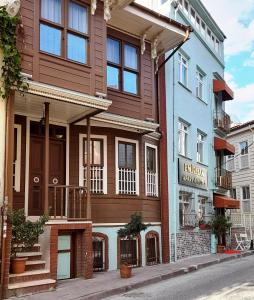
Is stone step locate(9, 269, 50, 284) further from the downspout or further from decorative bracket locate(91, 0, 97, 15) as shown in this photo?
decorative bracket locate(91, 0, 97, 15)

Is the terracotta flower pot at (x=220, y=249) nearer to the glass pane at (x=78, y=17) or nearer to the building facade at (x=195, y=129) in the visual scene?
the building facade at (x=195, y=129)

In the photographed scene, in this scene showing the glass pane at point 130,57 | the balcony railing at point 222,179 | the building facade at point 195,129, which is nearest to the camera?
the glass pane at point 130,57

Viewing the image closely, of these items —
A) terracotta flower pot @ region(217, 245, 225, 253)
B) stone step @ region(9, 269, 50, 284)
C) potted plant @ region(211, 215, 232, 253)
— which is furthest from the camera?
terracotta flower pot @ region(217, 245, 225, 253)

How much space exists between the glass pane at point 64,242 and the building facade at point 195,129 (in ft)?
17.6

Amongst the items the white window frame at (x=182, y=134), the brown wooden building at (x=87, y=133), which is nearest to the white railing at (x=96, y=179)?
the brown wooden building at (x=87, y=133)

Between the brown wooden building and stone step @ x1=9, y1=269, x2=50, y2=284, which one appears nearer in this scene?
stone step @ x1=9, y1=269, x2=50, y2=284

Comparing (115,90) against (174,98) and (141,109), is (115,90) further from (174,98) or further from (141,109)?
(174,98)

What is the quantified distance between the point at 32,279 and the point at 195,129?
41.7 ft

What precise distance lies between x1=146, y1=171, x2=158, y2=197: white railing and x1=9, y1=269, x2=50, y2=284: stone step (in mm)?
6407

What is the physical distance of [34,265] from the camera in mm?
11938

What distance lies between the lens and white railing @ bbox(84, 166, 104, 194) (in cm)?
1577

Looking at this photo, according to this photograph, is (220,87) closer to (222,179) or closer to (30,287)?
(222,179)

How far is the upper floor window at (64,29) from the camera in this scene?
1306 cm

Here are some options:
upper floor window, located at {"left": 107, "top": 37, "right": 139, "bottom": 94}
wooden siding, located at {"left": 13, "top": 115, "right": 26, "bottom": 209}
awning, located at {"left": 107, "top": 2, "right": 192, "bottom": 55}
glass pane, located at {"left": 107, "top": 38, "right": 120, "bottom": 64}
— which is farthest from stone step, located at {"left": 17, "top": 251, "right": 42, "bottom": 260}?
awning, located at {"left": 107, "top": 2, "right": 192, "bottom": 55}
